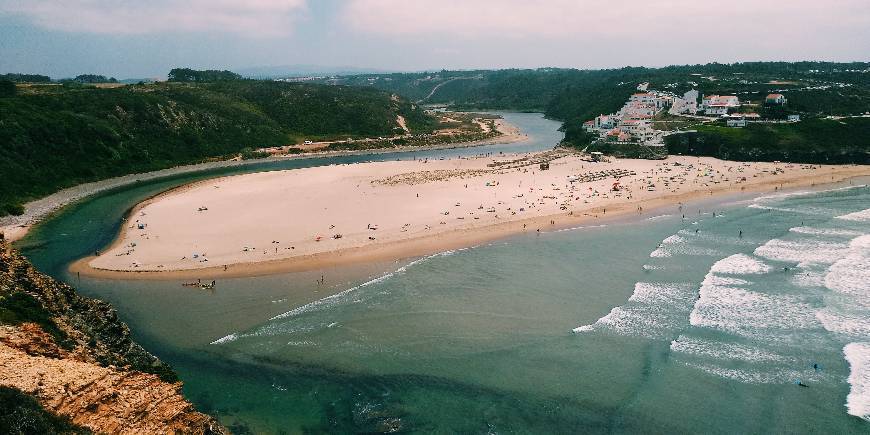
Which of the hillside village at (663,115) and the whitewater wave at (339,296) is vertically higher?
the hillside village at (663,115)

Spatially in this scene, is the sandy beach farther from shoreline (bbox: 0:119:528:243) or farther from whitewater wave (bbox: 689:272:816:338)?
whitewater wave (bbox: 689:272:816:338)

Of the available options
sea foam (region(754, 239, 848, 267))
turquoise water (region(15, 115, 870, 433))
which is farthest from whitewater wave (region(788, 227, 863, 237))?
sea foam (region(754, 239, 848, 267))

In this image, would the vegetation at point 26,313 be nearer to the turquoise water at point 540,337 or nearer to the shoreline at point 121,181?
the turquoise water at point 540,337

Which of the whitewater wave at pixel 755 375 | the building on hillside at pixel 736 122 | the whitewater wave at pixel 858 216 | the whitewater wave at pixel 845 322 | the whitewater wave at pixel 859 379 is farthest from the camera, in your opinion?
the building on hillside at pixel 736 122

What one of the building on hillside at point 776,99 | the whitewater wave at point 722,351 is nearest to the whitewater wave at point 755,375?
the whitewater wave at point 722,351

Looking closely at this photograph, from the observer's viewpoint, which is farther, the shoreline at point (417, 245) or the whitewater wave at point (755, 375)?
the shoreline at point (417, 245)

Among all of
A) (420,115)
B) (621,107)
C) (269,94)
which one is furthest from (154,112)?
(621,107)

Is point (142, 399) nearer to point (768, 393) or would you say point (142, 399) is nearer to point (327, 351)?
point (327, 351)
